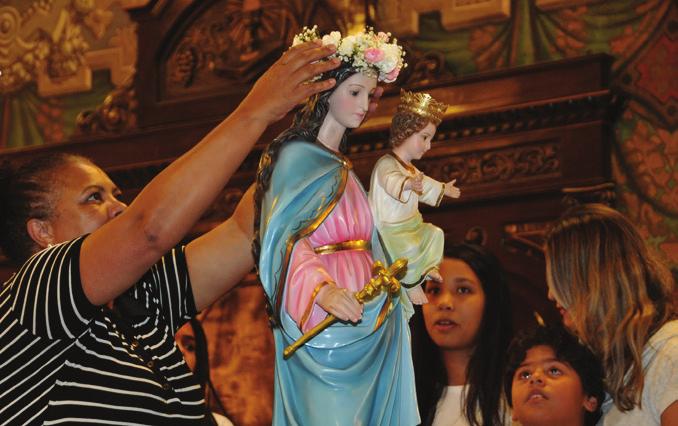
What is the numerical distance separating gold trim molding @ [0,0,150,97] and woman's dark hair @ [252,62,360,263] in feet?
10.8

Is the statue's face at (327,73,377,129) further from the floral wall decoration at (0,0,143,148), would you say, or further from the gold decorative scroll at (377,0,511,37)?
the floral wall decoration at (0,0,143,148)

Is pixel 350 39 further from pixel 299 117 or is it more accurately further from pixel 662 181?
pixel 662 181

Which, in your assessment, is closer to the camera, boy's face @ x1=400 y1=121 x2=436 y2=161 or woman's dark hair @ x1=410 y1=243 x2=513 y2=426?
boy's face @ x1=400 y1=121 x2=436 y2=161

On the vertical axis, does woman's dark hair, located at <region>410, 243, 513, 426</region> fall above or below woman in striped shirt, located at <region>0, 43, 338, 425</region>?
below

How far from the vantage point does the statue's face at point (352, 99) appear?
206cm

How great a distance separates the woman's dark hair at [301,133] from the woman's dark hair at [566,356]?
100cm

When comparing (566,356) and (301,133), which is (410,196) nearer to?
(301,133)

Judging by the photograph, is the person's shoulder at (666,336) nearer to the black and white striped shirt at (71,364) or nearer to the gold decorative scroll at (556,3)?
the black and white striped shirt at (71,364)

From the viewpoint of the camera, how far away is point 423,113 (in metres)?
2.13

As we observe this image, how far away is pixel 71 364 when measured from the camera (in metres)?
2.37

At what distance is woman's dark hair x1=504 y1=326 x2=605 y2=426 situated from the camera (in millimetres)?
2826

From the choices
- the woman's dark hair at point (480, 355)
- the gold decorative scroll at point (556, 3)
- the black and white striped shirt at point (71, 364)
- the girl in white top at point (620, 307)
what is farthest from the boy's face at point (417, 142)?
the gold decorative scroll at point (556, 3)

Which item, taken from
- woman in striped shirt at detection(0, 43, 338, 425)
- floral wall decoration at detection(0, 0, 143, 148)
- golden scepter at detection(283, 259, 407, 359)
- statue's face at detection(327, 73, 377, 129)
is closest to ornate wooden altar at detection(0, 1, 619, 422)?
floral wall decoration at detection(0, 0, 143, 148)

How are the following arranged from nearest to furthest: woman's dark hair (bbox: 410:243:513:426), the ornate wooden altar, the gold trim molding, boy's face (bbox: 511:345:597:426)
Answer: boy's face (bbox: 511:345:597:426)
woman's dark hair (bbox: 410:243:513:426)
the ornate wooden altar
the gold trim molding
